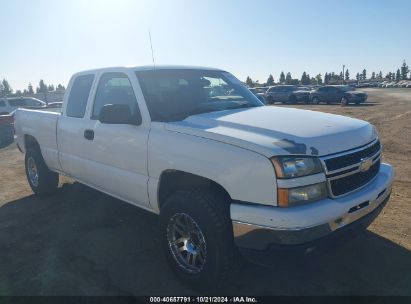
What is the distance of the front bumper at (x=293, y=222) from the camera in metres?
2.67

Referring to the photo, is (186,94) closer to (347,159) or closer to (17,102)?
(347,159)

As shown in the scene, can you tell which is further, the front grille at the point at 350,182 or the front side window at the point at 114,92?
the front side window at the point at 114,92

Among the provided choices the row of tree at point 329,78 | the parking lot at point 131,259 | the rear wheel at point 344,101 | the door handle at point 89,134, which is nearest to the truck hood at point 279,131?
the parking lot at point 131,259

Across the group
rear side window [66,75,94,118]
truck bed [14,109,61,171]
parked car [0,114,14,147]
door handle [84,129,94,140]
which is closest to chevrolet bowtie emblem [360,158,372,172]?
door handle [84,129,94,140]

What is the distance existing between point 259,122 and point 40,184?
14.3ft

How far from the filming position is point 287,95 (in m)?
32.4

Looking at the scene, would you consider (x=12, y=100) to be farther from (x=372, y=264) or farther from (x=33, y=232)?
(x=372, y=264)

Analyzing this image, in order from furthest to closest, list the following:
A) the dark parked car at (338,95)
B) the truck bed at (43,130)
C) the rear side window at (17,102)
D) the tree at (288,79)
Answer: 1. the tree at (288,79)
2. the dark parked car at (338,95)
3. the rear side window at (17,102)
4. the truck bed at (43,130)

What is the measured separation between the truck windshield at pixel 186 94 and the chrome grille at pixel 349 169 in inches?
58.4

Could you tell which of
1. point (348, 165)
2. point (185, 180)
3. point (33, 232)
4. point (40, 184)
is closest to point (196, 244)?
point (185, 180)

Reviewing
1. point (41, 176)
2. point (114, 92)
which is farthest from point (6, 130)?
point (114, 92)

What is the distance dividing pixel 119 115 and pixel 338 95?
27075 mm

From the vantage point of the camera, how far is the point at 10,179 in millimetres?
7938

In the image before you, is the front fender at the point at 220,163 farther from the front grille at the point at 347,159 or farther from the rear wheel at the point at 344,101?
the rear wheel at the point at 344,101
